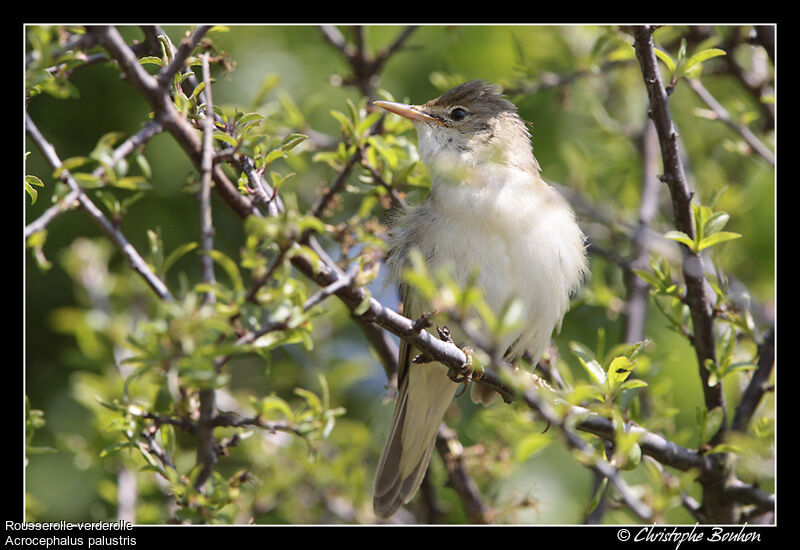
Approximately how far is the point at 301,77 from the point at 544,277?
195 cm

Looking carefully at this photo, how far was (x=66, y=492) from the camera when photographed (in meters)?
4.01

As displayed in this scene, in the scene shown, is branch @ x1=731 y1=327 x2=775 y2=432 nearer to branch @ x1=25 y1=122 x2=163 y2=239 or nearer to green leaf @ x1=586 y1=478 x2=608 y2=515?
green leaf @ x1=586 y1=478 x2=608 y2=515

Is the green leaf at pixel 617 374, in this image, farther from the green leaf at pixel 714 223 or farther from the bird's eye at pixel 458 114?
the bird's eye at pixel 458 114

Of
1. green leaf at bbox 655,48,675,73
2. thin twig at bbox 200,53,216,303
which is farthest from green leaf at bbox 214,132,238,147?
green leaf at bbox 655,48,675,73

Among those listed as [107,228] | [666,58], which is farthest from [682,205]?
[107,228]

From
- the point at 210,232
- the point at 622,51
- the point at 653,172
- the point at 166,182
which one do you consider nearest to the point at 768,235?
the point at 653,172

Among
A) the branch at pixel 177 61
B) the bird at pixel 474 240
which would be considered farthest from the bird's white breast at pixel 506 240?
the branch at pixel 177 61

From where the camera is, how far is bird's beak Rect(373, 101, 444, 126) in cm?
335

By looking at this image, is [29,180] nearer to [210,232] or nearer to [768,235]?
[210,232]

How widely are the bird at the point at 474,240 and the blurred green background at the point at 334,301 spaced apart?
0.19 metres

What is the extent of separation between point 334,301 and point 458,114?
117cm

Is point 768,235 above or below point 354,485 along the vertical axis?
above

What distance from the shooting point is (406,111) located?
3539 mm

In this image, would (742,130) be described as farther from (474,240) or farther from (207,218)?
(207,218)
